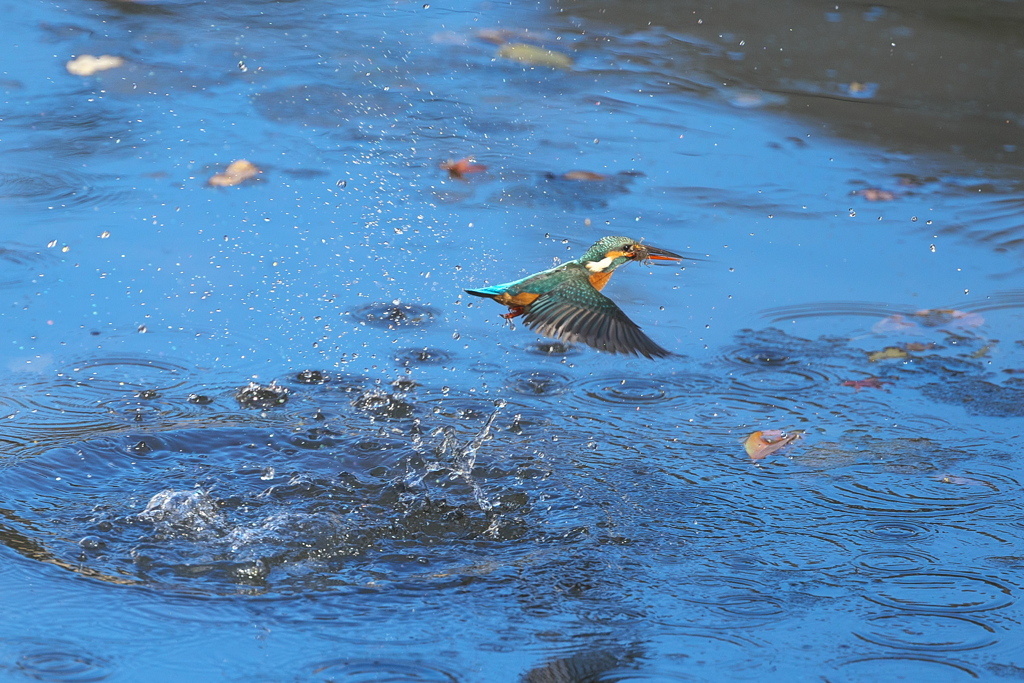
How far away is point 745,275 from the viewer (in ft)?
16.8

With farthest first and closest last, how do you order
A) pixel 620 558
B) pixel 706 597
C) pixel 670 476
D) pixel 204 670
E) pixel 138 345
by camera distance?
pixel 138 345 → pixel 670 476 → pixel 620 558 → pixel 706 597 → pixel 204 670

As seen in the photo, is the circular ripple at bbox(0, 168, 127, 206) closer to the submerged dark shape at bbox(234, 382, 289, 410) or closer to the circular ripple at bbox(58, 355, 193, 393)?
the circular ripple at bbox(58, 355, 193, 393)

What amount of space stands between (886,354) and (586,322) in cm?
181

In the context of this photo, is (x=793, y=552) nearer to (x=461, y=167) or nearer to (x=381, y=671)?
(x=381, y=671)

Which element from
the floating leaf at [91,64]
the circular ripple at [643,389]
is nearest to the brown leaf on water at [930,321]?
the circular ripple at [643,389]

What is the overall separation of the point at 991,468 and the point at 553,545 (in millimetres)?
1591

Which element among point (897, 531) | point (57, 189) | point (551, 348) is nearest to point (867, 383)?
point (897, 531)

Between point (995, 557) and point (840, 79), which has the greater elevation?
point (840, 79)

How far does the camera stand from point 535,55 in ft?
22.6

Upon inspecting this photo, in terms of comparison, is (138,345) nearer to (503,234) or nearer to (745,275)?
(503,234)

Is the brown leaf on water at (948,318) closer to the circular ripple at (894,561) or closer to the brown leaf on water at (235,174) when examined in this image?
the circular ripple at (894,561)

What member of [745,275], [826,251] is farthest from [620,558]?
[826,251]

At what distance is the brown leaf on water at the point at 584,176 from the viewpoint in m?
5.75

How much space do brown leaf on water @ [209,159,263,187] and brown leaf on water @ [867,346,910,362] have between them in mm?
2975
